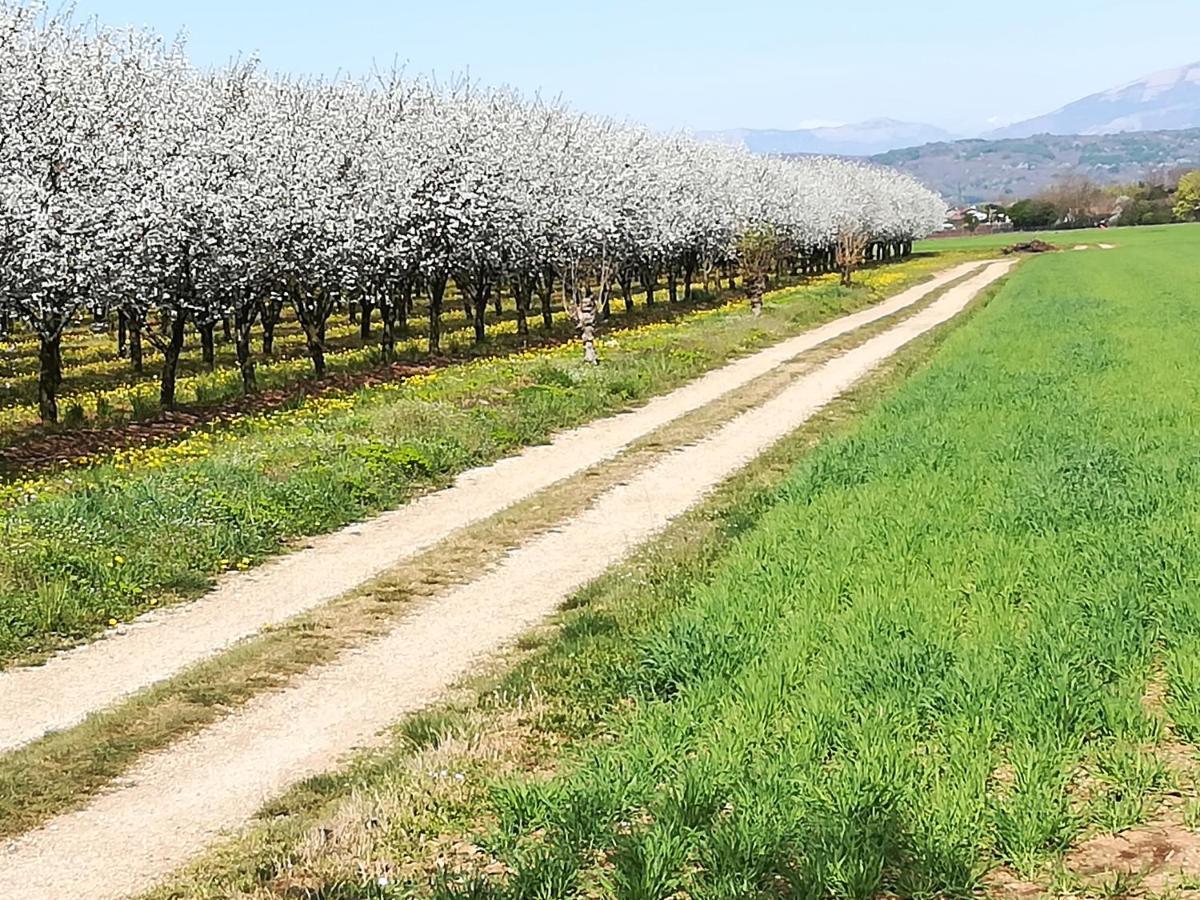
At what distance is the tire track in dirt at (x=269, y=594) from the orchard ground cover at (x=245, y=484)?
387mm

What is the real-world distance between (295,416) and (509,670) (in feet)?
51.8

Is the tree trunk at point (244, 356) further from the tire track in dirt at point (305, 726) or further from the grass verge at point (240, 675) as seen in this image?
the tire track in dirt at point (305, 726)

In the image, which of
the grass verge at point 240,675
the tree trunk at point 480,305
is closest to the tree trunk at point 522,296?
the tree trunk at point 480,305

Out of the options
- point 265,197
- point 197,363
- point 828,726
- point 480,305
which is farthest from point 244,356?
point 828,726

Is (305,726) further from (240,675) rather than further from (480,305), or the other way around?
(480,305)

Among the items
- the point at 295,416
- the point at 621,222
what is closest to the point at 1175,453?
the point at 295,416

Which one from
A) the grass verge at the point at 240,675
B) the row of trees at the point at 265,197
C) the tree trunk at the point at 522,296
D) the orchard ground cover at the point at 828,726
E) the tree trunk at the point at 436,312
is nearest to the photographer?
the orchard ground cover at the point at 828,726


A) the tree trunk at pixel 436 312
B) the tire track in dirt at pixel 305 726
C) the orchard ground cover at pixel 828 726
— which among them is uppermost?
the tree trunk at pixel 436 312

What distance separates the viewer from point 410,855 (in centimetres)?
618

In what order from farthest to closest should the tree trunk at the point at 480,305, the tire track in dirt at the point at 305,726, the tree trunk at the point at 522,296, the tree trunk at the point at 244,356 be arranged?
the tree trunk at the point at 522,296 < the tree trunk at the point at 480,305 < the tree trunk at the point at 244,356 < the tire track in dirt at the point at 305,726

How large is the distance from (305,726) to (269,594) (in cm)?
376

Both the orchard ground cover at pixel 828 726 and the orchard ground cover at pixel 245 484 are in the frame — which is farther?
the orchard ground cover at pixel 245 484

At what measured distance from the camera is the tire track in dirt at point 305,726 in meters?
6.61

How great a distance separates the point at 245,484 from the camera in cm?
1523
